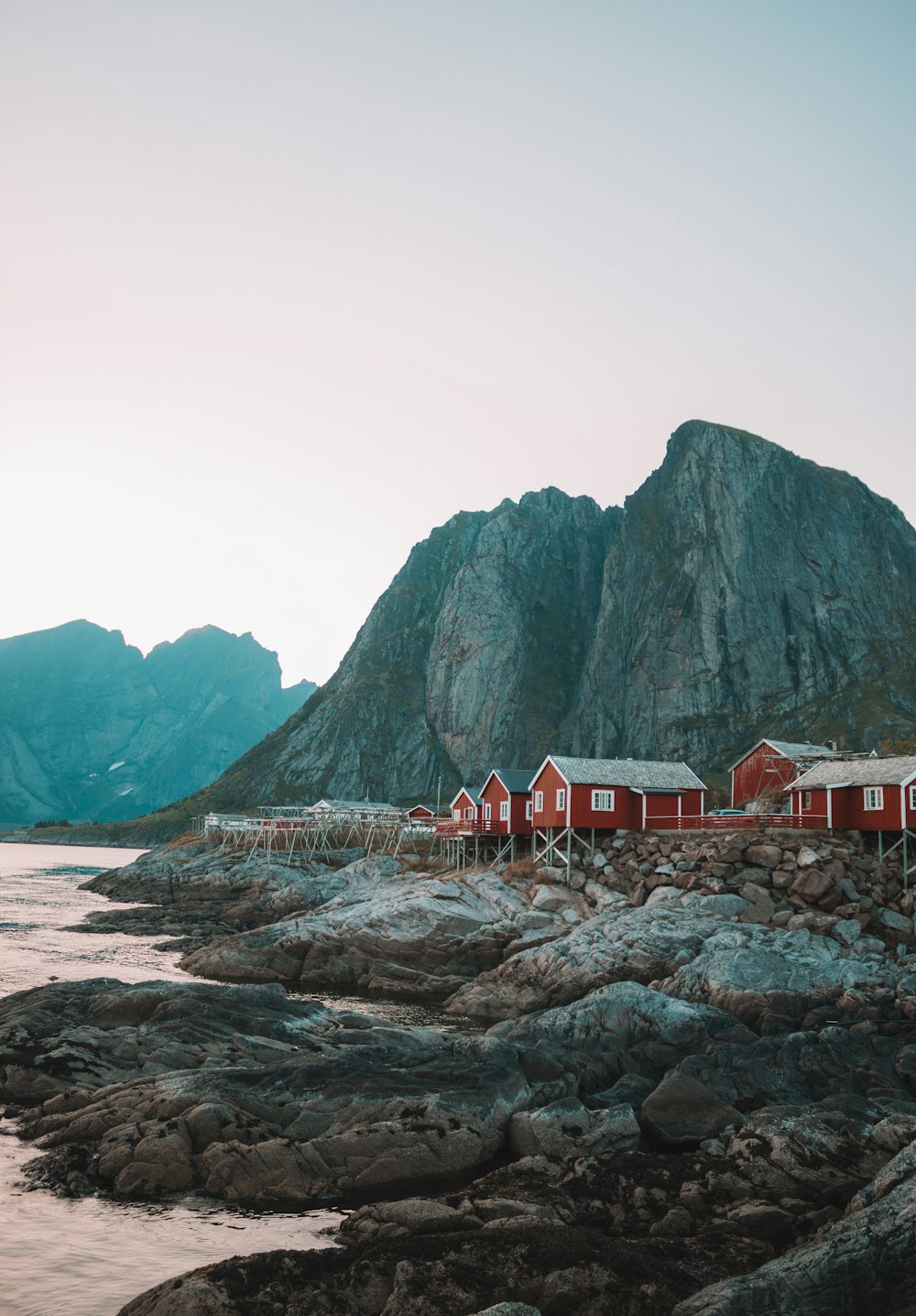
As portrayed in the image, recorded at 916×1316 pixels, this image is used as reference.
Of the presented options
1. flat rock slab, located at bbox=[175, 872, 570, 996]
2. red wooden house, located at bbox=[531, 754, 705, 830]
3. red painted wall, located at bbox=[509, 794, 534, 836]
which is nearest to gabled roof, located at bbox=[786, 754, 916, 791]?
red wooden house, located at bbox=[531, 754, 705, 830]

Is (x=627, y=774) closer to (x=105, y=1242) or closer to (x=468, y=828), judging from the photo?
(x=468, y=828)

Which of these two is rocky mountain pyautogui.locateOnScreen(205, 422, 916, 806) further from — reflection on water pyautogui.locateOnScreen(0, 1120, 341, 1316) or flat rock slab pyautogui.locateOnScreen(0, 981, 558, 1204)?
reflection on water pyautogui.locateOnScreen(0, 1120, 341, 1316)

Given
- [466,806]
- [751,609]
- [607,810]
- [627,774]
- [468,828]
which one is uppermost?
[751,609]

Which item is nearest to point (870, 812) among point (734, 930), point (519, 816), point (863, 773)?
point (863, 773)

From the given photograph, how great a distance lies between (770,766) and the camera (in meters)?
69.5

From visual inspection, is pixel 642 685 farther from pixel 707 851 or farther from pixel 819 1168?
pixel 819 1168

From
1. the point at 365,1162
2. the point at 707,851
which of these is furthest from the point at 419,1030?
the point at 707,851

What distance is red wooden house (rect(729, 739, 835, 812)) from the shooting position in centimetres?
6644

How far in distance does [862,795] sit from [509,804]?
21.8 m

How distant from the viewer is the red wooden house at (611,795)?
53875 millimetres

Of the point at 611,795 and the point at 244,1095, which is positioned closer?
the point at 244,1095

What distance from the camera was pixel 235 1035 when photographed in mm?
25750

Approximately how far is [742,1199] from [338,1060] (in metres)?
9.66

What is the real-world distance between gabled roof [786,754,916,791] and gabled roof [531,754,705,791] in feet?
20.9
